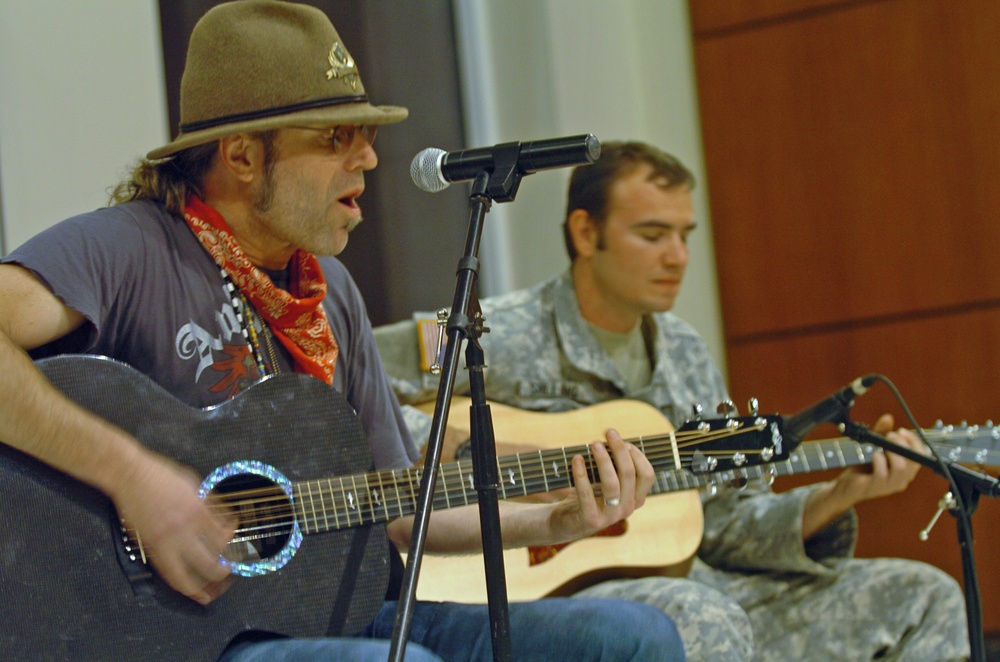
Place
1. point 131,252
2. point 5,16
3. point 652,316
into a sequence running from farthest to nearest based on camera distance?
point 652,316 → point 5,16 → point 131,252

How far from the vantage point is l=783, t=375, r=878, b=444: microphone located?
1.81 metres

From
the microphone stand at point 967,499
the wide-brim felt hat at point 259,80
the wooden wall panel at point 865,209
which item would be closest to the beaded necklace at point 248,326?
the wide-brim felt hat at point 259,80

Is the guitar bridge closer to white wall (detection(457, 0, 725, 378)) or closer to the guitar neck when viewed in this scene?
the guitar neck

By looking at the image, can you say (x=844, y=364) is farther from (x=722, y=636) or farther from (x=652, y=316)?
(x=722, y=636)

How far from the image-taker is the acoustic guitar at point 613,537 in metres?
2.54

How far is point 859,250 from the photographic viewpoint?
3797 millimetres

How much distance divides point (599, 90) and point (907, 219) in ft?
4.06

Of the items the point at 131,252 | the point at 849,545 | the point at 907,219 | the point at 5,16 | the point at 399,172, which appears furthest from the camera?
the point at 399,172

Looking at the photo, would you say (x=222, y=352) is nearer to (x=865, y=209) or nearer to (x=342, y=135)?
(x=342, y=135)

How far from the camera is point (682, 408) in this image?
2.98 metres

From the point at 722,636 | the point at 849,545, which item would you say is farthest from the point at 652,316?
the point at 722,636

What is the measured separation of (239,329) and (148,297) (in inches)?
6.8

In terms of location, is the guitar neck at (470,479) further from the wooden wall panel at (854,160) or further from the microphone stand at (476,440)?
the wooden wall panel at (854,160)

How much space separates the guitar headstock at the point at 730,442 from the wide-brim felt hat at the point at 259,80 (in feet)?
2.69
